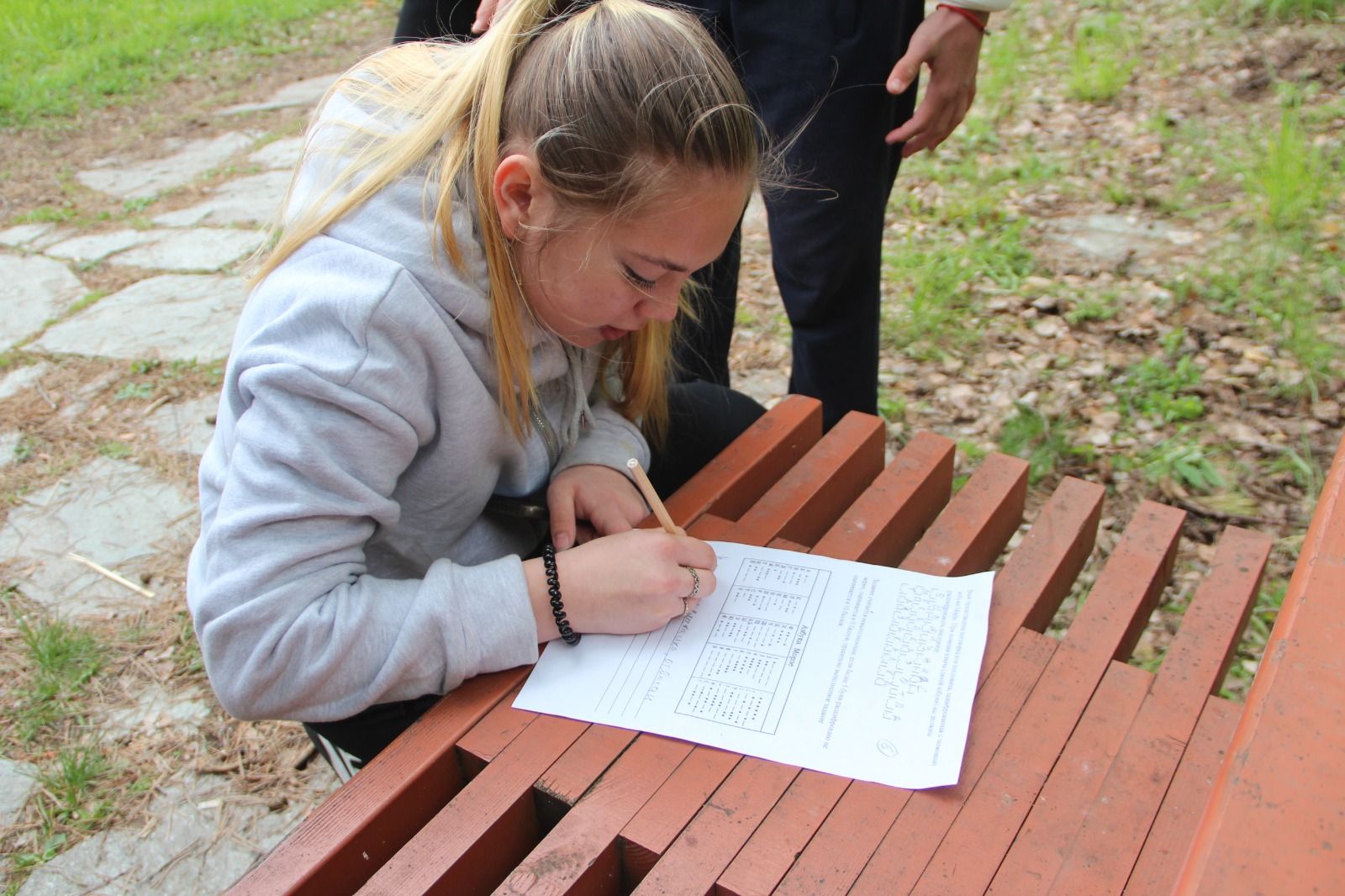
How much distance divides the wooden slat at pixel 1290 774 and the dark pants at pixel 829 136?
1147 millimetres

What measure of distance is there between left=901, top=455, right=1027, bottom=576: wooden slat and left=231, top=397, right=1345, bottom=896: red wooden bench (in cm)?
9

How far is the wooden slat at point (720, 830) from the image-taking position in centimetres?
90

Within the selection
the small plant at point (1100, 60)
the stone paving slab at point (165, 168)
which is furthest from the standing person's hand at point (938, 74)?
the stone paving slab at point (165, 168)

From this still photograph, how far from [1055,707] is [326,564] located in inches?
29.8

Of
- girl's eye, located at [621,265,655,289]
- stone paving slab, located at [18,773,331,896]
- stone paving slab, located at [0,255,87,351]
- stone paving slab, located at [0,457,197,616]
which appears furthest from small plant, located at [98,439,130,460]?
girl's eye, located at [621,265,655,289]

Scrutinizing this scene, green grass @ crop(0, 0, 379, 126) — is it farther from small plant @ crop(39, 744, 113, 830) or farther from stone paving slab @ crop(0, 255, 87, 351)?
small plant @ crop(39, 744, 113, 830)

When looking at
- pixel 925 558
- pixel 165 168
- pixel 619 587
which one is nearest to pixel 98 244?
pixel 165 168

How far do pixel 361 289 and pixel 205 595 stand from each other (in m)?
0.34

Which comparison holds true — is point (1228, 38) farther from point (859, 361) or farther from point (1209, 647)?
point (1209, 647)

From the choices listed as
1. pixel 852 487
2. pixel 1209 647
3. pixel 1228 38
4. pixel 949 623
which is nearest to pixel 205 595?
pixel 949 623

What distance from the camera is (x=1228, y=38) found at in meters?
4.01

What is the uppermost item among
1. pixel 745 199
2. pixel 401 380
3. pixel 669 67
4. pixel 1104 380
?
pixel 669 67

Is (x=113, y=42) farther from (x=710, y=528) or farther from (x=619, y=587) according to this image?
(x=619, y=587)

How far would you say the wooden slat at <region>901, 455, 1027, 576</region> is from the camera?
4.31 feet
